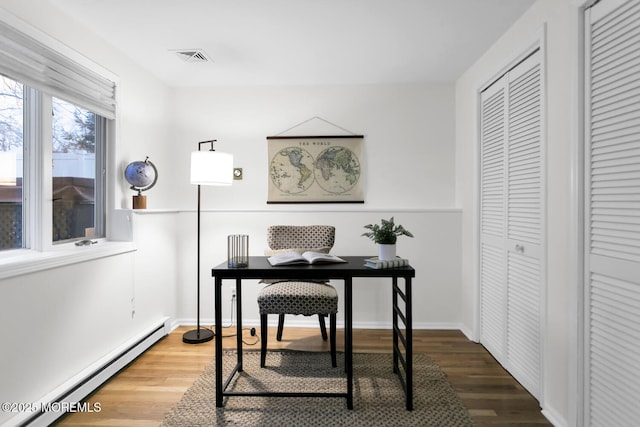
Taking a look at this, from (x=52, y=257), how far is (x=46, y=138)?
2.39ft

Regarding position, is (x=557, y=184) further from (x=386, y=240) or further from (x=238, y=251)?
(x=238, y=251)

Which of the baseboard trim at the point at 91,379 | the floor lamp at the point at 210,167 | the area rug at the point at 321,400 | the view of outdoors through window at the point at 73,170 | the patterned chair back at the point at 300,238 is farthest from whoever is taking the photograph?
the patterned chair back at the point at 300,238

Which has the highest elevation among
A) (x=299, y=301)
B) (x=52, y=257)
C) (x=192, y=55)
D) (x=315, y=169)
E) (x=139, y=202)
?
(x=192, y=55)

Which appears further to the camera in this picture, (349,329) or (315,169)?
(315,169)

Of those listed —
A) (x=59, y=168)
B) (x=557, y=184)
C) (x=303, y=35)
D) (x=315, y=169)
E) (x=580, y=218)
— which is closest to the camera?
(x=580, y=218)

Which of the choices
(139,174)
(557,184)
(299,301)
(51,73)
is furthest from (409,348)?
(51,73)

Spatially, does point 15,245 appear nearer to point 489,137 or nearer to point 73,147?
point 73,147

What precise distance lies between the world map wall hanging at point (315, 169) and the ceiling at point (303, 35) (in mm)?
589

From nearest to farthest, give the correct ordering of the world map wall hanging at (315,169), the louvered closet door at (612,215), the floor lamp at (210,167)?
the louvered closet door at (612,215) → the floor lamp at (210,167) → the world map wall hanging at (315,169)

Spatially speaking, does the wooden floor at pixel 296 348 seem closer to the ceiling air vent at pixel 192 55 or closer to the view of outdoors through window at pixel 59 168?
the view of outdoors through window at pixel 59 168

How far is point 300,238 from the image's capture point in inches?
122

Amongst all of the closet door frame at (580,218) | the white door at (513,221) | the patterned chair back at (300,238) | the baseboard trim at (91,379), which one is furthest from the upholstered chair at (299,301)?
the closet door frame at (580,218)

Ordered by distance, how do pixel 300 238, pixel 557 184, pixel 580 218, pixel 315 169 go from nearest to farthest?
pixel 580 218
pixel 557 184
pixel 300 238
pixel 315 169

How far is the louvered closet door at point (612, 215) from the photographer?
147 cm
